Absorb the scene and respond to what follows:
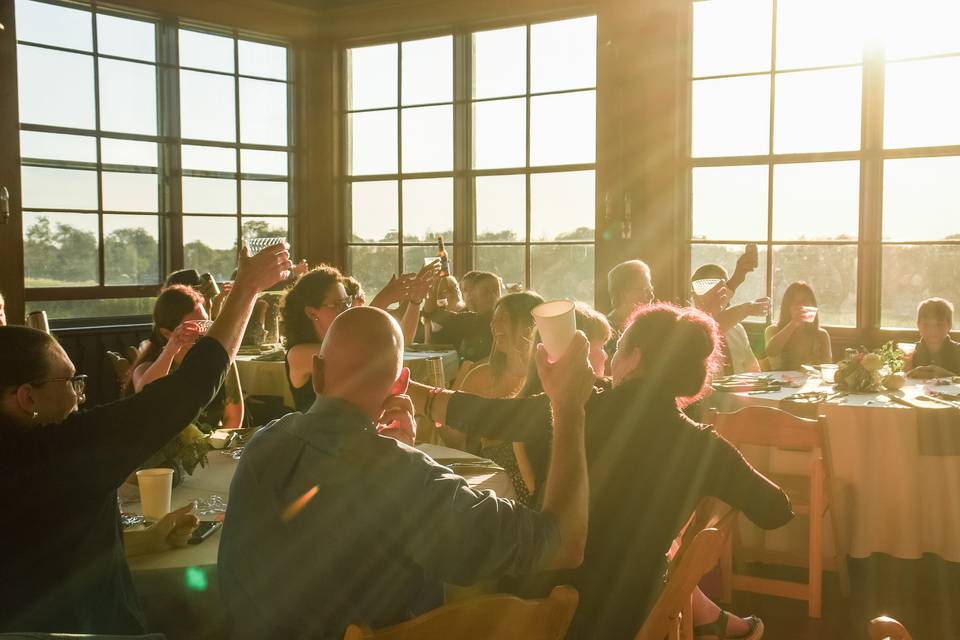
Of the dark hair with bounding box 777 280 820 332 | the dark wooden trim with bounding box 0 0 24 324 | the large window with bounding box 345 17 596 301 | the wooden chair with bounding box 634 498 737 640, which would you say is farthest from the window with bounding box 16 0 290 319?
the wooden chair with bounding box 634 498 737 640

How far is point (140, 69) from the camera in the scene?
25.6 ft

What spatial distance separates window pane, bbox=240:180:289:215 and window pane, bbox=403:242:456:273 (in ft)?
4.41

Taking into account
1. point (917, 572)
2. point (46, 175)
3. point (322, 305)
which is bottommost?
point (917, 572)

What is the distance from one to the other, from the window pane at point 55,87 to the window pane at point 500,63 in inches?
135

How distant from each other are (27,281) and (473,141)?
4.10 meters

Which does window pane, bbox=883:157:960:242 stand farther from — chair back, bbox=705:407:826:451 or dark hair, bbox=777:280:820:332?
chair back, bbox=705:407:826:451

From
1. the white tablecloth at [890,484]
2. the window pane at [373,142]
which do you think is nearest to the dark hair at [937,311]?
the white tablecloth at [890,484]

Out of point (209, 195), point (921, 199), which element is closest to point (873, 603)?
point (921, 199)

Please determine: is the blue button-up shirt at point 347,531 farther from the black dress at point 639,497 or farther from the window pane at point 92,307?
the window pane at point 92,307

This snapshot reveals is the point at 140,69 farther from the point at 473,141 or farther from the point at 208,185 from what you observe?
the point at 473,141

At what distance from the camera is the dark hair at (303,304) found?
10.6 feet

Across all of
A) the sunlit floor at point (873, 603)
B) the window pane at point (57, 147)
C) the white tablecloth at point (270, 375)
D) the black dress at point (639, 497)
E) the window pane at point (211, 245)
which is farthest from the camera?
the window pane at point (211, 245)

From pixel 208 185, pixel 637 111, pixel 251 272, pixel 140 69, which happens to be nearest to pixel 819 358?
pixel 637 111

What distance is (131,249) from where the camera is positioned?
787 centimetres
